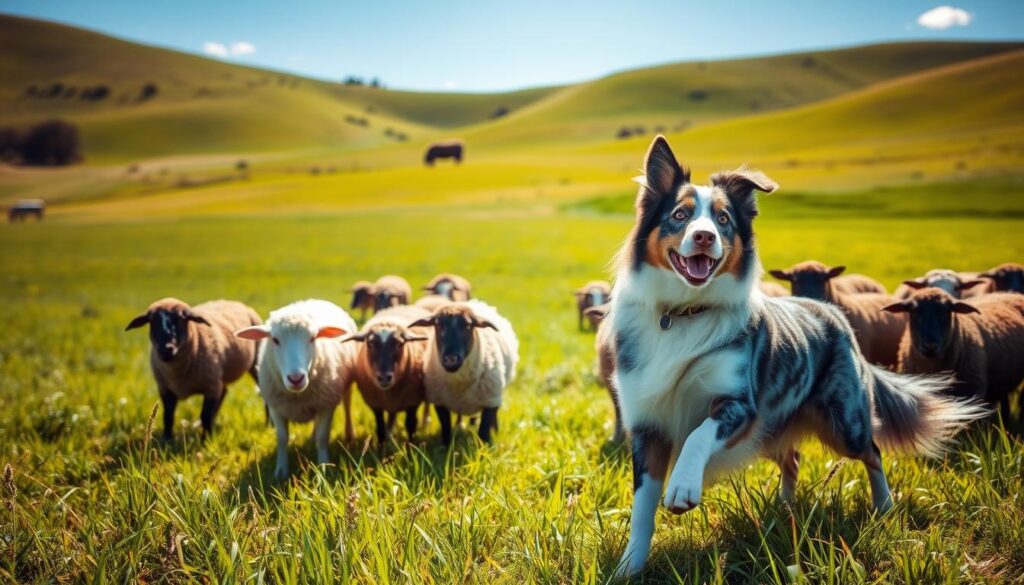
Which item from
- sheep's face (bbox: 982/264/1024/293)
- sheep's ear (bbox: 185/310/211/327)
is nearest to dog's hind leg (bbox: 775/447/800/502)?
sheep's face (bbox: 982/264/1024/293)

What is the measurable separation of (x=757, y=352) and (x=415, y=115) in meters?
197

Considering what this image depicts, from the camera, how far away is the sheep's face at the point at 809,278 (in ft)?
25.2

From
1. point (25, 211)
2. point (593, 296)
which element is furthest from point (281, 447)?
point (25, 211)

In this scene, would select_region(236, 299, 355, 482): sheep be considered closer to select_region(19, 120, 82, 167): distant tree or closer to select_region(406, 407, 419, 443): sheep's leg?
select_region(406, 407, 419, 443): sheep's leg

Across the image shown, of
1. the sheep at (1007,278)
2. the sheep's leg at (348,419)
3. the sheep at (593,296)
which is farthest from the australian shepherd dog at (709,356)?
the sheep at (593,296)

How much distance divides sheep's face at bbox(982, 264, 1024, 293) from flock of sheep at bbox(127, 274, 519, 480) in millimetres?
6599

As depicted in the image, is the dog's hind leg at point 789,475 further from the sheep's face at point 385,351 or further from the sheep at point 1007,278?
the sheep at point 1007,278

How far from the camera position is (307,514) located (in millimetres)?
4016

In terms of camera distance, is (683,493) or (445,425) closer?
(683,493)

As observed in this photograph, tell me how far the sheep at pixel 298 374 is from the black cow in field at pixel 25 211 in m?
67.9

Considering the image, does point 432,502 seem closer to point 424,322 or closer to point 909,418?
point 424,322

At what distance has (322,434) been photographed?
236 inches

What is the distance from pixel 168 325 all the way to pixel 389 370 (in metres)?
2.78

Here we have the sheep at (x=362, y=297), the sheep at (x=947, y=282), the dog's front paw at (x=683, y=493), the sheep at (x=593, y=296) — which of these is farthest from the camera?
the sheep at (x=593, y=296)
